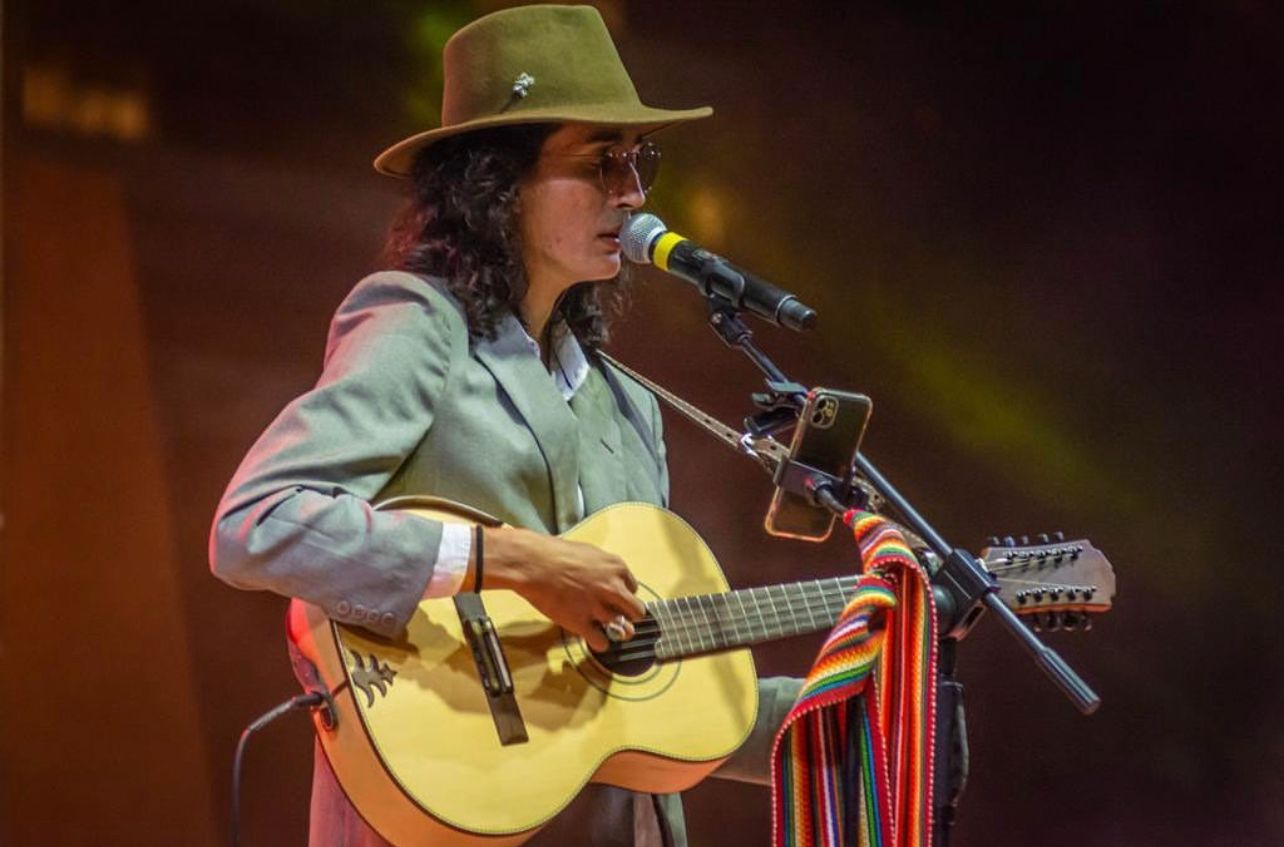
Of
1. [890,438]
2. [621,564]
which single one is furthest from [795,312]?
[890,438]

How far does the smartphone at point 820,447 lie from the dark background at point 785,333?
1.64m

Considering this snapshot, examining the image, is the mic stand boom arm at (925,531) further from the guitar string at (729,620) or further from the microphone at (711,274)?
the guitar string at (729,620)

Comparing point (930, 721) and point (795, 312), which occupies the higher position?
point (795, 312)

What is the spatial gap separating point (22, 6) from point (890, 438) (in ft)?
7.06

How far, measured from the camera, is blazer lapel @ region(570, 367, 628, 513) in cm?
240

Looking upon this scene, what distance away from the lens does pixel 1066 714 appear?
3.58 meters

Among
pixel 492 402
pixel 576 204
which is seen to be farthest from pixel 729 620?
pixel 576 204

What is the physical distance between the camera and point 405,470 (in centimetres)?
222

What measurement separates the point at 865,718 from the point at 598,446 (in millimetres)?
944

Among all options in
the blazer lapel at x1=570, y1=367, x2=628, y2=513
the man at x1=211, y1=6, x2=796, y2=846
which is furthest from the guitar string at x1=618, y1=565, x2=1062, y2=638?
the blazer lapel at x1=570, y1=367, x2=628, y2=513

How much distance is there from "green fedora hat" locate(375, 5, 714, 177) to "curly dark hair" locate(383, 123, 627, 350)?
0.22 feet

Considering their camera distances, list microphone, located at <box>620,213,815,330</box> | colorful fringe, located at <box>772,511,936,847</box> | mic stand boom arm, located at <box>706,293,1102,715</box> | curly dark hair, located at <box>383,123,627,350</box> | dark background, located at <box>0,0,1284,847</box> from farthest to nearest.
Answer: dark background, located at <box>0,0,1284,847</box>, curly dark hair, located at <box>383,123,627,350</box>, microphone, located at <box>620,213,815,330</box>, mic stand boom arm, located at <box>706,293,1102,715</box>, colorful fringe, located at <box>772,511,936,847</box>

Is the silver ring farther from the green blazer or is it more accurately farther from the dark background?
the dark background

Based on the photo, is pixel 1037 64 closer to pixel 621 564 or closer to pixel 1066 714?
pixel 1066 714
